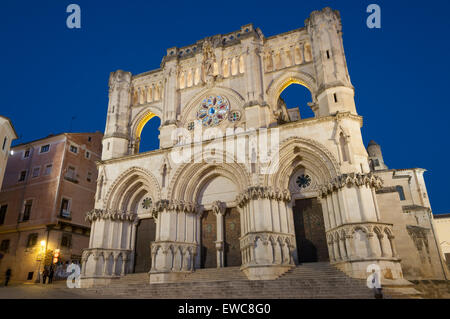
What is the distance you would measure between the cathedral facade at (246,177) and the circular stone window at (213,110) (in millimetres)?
76

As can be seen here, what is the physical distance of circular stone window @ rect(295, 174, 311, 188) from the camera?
18347 millimetres

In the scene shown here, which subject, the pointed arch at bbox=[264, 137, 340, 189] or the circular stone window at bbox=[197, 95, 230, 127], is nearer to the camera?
the pointed arch at bbox=[264, 137, 340, 189]

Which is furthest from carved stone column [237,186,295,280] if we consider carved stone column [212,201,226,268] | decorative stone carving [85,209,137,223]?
decorative stone carving [85,209,137,223]

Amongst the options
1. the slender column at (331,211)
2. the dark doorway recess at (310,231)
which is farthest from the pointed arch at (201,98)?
the slender column at (331,211)

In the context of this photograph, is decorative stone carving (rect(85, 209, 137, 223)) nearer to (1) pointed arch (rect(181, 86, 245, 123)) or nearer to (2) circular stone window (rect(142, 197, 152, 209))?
(2) circular stone window (rect(142, 197, 152, 209))

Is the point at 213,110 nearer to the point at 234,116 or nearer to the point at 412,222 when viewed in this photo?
the point at 234,116

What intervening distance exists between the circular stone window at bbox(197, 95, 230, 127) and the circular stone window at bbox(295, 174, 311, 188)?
245 inches

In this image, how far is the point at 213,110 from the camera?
72.3 feet

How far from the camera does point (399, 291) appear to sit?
40.7 ft

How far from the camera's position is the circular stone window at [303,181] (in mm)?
18347

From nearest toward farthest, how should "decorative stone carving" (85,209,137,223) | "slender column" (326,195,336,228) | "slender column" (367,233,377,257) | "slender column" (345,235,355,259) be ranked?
"slender column" (367,233,377,257) → "slender column" (345,235,355,259) → "slender column" (326,195,336,228) → "decorative stone carving" (85,209,137,223)

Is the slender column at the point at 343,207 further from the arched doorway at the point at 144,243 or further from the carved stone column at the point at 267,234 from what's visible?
the arched doorway at the point at 144,243

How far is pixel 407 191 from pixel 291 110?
13.2 m
